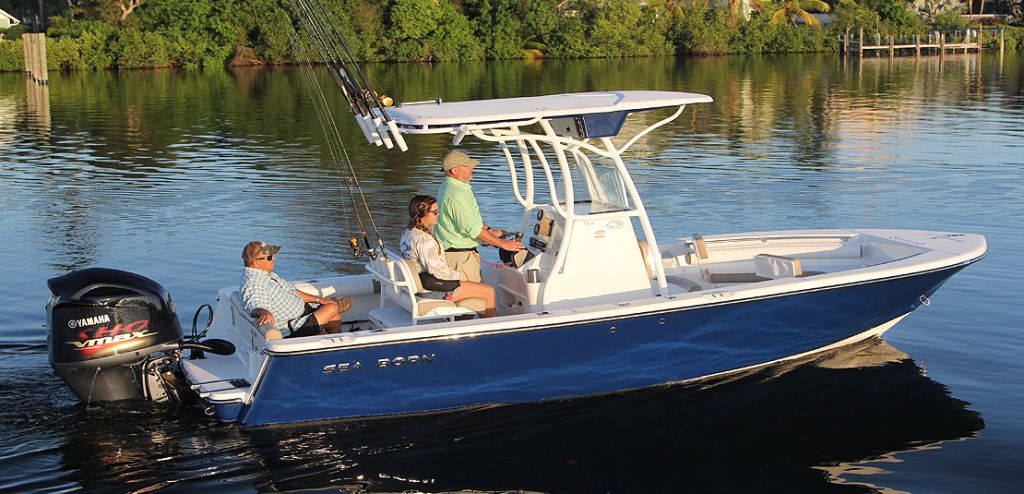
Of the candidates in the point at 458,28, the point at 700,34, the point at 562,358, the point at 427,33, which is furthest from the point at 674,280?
the point at 700,34

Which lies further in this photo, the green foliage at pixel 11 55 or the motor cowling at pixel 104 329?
the green foliage at pixel 11 55

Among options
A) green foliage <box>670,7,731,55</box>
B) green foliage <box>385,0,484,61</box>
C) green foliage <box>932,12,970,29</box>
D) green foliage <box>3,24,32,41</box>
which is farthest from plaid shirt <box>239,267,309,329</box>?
green foliage <box>932,12,970,29</box>

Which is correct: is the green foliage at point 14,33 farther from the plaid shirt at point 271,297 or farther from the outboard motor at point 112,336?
Answer: the plaid shirt at point 271,297

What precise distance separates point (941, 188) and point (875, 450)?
356 inches

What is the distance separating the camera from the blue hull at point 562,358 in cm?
576

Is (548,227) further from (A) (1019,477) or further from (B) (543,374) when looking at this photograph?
(A) (1019,477)

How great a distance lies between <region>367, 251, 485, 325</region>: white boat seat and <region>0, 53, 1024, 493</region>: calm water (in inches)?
27.1

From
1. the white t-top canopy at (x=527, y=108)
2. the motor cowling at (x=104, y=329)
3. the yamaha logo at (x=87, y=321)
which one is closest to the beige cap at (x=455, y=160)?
the white t-top canopy at (x=527, y=108)

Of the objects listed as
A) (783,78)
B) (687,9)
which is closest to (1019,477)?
(783,78)

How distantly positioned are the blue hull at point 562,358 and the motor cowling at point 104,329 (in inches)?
30.7

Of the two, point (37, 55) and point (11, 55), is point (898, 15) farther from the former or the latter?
point (11, 55)

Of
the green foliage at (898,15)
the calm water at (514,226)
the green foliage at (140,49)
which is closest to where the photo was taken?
the calm water at (514,226)

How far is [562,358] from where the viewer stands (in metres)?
6.15

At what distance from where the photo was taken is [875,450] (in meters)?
5.81
